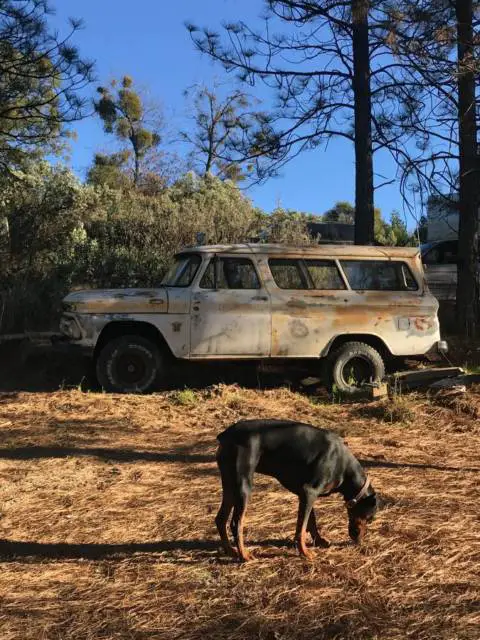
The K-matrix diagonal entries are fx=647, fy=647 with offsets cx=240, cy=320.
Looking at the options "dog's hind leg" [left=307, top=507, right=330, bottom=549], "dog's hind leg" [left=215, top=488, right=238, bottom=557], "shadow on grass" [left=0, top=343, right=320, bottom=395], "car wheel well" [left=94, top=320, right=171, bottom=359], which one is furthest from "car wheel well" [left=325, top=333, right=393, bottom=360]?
Result: "dog's hind leg" [left=215, top=488, right=238, bottom=557]

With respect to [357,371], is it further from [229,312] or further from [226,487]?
[226,487]

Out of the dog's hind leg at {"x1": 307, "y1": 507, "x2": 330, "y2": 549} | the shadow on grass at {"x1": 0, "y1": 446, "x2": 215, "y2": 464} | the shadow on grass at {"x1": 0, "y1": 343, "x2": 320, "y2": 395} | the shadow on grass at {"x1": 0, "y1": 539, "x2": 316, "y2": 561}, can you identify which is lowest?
the shadow on grass at {"x1": 0, "y1": 539, "x2": 316, "y2": 561}

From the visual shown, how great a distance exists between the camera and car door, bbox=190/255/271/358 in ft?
26.5

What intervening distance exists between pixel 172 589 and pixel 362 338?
577 centimetres

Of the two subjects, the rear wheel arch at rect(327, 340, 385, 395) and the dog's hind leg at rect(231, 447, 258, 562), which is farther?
the rear wheel arch at rect(327, 340, 385, 395)

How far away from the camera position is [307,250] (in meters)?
8.43

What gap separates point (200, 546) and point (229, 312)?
177 inches

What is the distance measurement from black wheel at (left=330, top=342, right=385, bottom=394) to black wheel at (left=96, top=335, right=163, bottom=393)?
225 centimetres

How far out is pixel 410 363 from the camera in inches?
374

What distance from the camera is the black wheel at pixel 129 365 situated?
7.99 m

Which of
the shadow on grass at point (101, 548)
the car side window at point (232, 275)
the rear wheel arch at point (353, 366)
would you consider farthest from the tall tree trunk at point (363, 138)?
the shadow on grass at point (101, 548)

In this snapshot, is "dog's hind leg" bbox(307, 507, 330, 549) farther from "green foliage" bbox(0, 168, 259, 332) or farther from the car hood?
"green foliage" bbox(0, 168, 259, 332)

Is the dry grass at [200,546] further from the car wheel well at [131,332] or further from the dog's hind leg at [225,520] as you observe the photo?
the car wheel well at [131,332]

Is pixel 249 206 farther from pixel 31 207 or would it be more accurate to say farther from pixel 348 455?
pixel 348 455
